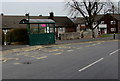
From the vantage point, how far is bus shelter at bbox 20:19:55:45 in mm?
25781

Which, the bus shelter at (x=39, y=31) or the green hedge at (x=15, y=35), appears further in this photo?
the green hedge at (x=15, y=35)

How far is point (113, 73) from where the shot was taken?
9586 millimetres

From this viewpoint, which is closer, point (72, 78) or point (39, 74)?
point (72, 78)

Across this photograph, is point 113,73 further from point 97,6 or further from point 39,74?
point 97,6

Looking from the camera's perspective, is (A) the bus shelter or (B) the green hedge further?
A: (B) the green hedge

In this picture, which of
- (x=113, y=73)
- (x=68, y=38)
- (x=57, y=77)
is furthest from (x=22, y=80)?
(x=68, y=38)

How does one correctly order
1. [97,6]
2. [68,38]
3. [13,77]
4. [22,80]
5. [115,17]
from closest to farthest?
[22,80]
[13,77]
[68,38]
[97,6]
[115,17]

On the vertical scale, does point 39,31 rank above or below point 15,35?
above

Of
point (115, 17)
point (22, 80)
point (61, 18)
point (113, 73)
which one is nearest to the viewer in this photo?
point (22, 80)

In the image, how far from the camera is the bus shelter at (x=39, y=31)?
84.6ft

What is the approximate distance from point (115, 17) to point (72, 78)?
9506 centimetres

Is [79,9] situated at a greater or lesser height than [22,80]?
greater

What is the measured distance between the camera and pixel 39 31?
2680cm

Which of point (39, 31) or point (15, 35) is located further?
point (15, 35)
